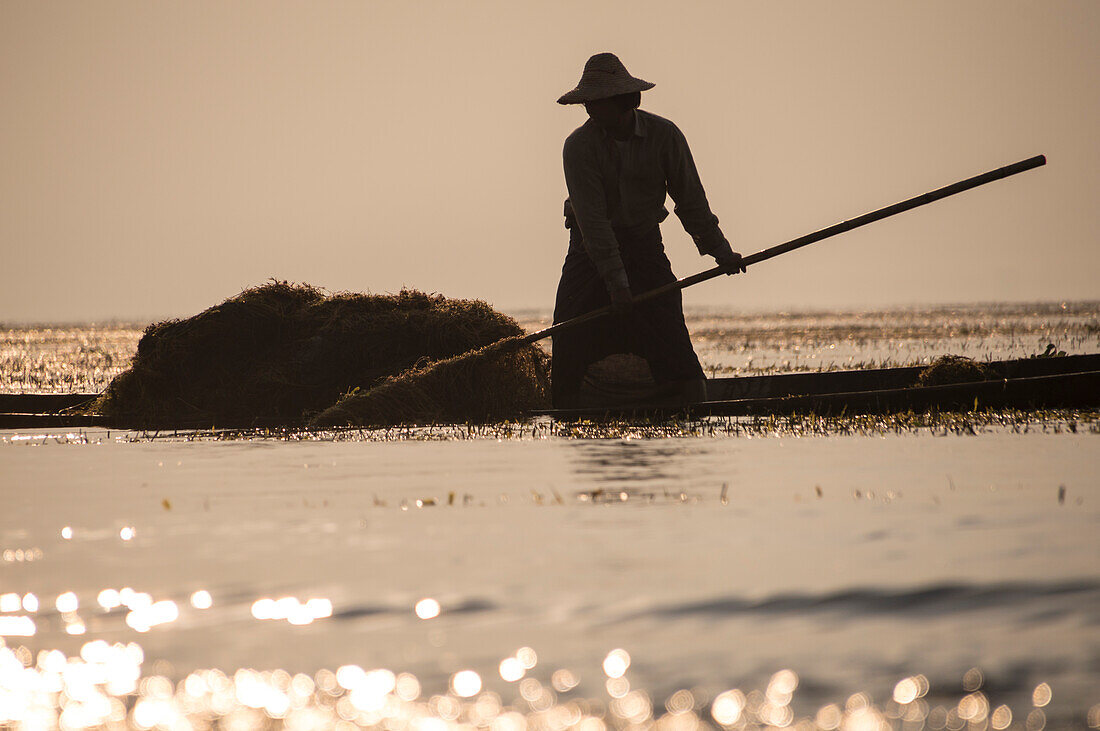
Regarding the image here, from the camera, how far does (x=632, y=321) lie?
8.19 metres

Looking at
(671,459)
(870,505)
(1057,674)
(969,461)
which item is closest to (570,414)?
(671,459)

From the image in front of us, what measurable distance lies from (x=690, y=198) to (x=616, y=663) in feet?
19.2

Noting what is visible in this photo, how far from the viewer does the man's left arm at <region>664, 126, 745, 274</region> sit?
26.0ft

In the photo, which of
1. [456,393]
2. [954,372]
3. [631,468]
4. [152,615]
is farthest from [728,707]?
[954,372]

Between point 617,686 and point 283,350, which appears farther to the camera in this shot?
point 283,350

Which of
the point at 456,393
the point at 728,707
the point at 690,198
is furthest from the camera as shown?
the point at 456,393

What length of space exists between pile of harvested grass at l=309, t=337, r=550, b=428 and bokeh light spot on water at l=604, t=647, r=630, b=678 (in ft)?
23.2

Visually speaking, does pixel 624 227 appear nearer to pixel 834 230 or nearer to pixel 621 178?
pixel 621 178

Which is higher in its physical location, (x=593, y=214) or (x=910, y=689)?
(x=593, y=214)

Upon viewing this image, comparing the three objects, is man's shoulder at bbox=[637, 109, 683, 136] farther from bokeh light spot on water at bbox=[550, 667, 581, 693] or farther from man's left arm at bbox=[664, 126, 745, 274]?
bokeh light spot on water at bbox=[550, 667, 581, 693]

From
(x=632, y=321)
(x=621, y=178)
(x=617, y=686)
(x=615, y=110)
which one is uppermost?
(x=615, y=110)

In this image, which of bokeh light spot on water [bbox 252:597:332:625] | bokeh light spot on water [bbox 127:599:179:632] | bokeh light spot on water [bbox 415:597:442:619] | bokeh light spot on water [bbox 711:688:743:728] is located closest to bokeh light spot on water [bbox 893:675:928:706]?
bokeh light spot on water [bbox 711:688:743:728]

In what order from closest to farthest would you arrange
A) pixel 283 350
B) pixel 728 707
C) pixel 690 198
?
pixel 728 707 → pixel 690 198 → pixel 283 350

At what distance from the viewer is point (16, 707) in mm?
2301
